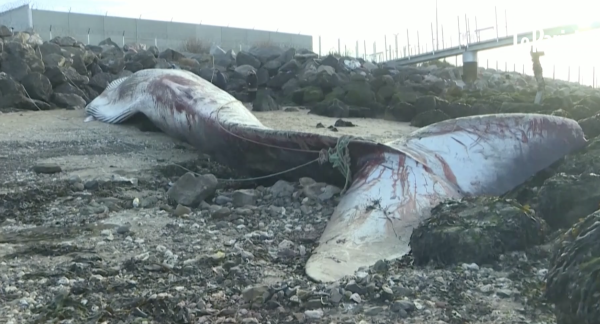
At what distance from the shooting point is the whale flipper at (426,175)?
3.92 meters

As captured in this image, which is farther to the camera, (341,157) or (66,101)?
(66,101)

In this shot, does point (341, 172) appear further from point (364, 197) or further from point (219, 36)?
point (219, 36)

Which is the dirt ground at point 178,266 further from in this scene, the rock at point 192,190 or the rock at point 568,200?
the rock at point 568,200

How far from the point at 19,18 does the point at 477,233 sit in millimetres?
24641

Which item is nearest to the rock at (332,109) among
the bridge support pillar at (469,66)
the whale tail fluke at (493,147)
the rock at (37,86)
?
the rock at (37,86)

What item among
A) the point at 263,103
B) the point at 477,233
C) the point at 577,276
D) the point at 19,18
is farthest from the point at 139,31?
the point at 577,276

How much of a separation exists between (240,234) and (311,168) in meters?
1.35

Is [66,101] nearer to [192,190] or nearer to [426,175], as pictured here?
[192,190]

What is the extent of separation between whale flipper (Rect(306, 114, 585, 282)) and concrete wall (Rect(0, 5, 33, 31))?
22.4 meters

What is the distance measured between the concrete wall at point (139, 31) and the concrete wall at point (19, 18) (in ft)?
0.98

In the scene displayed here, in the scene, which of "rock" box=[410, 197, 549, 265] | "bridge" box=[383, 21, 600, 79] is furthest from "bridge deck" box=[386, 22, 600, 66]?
"rock" box=[410, 197, 549, 265]

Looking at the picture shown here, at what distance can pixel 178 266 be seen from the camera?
3.67 metres

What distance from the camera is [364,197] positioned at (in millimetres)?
4621

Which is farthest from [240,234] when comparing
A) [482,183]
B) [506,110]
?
[506,110]
